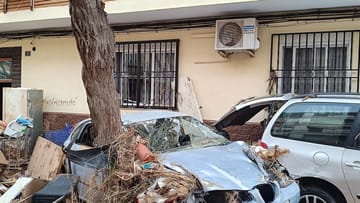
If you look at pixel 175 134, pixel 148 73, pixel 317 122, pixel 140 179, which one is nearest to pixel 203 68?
pixel 148 73

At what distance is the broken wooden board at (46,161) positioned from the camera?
7.73m

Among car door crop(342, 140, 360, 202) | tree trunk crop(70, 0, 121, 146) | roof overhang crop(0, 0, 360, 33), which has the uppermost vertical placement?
roof overhang crop(0, 0, 360, 33)

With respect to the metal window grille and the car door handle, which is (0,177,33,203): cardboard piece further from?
the metal window grille

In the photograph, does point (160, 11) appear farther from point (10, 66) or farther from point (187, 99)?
point (10, 66)

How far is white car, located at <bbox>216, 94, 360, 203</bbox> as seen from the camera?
5.19 metres

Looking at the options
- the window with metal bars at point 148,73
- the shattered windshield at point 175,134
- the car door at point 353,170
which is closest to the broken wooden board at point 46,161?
the shattered windshield at point 175,134

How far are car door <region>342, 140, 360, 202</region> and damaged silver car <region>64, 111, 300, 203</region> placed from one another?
2.46 ft

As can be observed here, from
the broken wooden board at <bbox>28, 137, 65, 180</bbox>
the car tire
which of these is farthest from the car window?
the broken wooden board at <bbox>28, 137, 65, 180</bbox>

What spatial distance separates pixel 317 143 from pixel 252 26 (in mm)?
4025

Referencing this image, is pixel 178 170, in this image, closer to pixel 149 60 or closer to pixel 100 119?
pixel 100 119

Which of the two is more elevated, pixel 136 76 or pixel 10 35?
pixel 10 35

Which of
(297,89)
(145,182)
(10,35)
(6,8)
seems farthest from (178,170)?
(10,35)

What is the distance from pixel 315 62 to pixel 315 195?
13.4ft

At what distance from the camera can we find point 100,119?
5.61m
